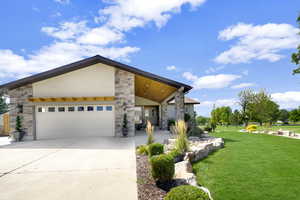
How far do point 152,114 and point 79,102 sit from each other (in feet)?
31.1

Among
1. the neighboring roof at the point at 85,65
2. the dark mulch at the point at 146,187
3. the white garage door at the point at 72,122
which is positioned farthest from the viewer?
the white garage door at the point at 72,122

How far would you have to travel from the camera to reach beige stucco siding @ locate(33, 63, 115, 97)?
10461 millimetres

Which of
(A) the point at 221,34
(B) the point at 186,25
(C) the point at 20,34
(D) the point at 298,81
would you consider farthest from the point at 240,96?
(C) the point at 20,34

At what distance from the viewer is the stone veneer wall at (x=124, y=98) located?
34.0ft

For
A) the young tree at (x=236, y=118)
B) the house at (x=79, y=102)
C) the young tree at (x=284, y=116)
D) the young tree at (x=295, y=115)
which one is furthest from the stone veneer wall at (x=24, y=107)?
the young tree at (x=284, y=116)

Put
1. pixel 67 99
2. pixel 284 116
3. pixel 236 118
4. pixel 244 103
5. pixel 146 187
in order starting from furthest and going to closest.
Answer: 1. pixel 284 116
2. pixel 236 118
3. pixel 244 103
4. pixel 67 99
5. pixel 146 187

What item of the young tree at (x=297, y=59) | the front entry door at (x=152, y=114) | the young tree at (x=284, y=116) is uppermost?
the young tree at (x=297, y=59)

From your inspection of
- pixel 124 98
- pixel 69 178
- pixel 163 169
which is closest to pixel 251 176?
pixel 163 169

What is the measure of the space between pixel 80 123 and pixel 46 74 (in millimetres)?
3533

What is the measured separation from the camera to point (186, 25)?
32.6 feet

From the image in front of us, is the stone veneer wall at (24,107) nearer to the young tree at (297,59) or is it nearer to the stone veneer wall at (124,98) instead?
the stone veneer wall at (124,98)

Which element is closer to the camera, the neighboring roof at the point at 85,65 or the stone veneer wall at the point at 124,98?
the neighboring roof at the point at 85,65

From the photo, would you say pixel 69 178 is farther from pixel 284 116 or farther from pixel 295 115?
pixel 284 116

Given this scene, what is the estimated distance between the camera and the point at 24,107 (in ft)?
33.6
